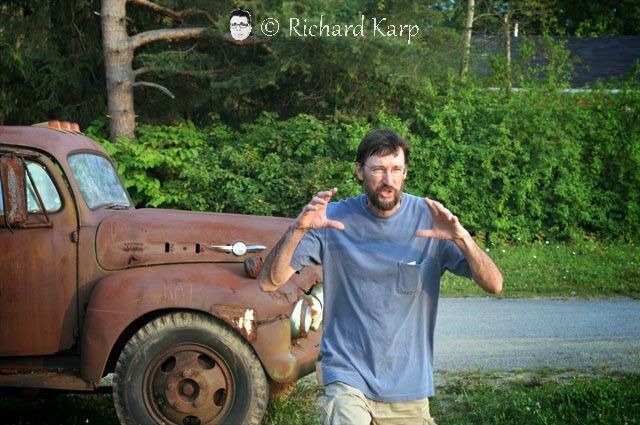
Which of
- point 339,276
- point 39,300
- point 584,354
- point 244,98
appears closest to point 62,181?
point 39,300

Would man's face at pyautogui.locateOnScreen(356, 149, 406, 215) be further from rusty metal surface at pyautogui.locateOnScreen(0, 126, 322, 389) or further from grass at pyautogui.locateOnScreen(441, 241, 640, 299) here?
grass at pyautogui.locateOnScreen(441, 241, 640, 299)

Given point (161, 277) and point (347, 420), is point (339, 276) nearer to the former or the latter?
point (347, 420)

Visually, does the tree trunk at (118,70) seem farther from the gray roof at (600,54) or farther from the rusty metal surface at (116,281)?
the gray roof at (600,54)

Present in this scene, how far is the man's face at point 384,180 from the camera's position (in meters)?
3.57

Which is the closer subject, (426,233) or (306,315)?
(426,233)

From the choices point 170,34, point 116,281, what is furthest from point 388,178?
point 170,34

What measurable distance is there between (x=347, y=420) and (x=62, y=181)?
3.19 meters

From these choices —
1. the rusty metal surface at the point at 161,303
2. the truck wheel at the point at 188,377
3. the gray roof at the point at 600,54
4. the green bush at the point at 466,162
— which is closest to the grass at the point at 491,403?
the truck wheel at the point at 188,377

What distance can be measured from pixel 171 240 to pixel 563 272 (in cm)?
839

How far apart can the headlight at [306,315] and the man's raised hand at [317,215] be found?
185 cm

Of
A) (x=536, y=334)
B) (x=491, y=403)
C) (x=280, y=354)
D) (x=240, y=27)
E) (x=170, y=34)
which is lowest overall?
(x=536, y=334)

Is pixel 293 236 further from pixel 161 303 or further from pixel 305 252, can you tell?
pixel 161 303

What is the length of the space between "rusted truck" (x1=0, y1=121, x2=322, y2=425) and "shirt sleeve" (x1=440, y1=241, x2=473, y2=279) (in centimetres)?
189

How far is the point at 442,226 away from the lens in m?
3.47
